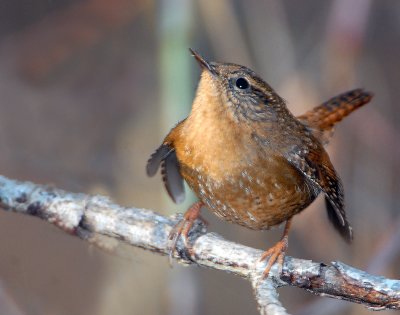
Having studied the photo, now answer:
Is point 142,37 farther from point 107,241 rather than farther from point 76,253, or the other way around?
point 107,241

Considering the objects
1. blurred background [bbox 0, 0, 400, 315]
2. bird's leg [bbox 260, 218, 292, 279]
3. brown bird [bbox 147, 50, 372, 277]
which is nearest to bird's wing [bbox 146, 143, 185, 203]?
brown bird [bbox 147, 50, 372, 277]

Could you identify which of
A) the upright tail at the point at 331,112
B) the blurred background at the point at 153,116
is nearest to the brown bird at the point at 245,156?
the upright tail at the point at 331,112

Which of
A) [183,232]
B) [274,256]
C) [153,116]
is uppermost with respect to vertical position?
[153,116]

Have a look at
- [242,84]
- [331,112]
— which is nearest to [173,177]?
[242,84]

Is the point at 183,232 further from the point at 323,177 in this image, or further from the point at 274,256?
the point at 323,177

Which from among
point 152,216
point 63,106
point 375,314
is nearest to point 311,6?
point 63,106

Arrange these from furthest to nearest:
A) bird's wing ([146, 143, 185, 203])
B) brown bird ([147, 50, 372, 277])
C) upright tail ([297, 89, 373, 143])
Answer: upright tail ([297, 89, 373, 143]) < bird's wing ([146, 143, 185, 203]) < brown bird ([147, 50, 372, 277])

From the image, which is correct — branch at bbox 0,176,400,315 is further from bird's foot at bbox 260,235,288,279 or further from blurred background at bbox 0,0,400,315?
blurred background at bbox 0,0,400,315
